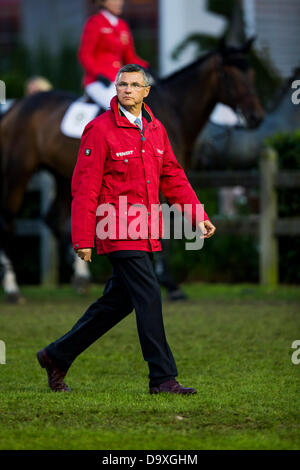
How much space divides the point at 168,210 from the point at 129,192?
4.08m

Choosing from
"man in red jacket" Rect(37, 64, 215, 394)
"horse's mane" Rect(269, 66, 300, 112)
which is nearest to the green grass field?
"man in red jacket" Rect(37, 64, 215, 394)

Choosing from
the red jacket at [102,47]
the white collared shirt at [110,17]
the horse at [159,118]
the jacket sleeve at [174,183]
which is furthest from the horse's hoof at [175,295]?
the jacket sleeve at [174,183]

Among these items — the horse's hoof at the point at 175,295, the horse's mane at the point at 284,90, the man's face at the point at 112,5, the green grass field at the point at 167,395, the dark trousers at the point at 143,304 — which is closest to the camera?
the green grass field at the point at 167,395

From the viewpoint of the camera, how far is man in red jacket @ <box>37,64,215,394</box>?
4.75 m

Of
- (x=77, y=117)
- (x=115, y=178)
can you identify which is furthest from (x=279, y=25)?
(x=115, y=178)

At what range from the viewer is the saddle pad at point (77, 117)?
9.25m

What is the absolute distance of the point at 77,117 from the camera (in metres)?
9.34

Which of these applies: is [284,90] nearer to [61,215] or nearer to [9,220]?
[61,215]

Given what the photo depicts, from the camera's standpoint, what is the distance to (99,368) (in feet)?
18.9

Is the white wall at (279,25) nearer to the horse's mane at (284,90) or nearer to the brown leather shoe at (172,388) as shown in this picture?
the horse's mane at (284,90)

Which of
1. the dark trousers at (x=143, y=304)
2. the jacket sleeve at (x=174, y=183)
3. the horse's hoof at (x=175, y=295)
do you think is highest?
the jacket sleeve at (x=174, y=183)

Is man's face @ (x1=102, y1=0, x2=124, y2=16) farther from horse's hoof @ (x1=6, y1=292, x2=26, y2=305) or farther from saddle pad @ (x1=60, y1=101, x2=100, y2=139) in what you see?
horse's hoof @ (x1=6, y1=292, x2=26, y2=305)

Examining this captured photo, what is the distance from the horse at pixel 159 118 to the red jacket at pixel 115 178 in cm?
417
